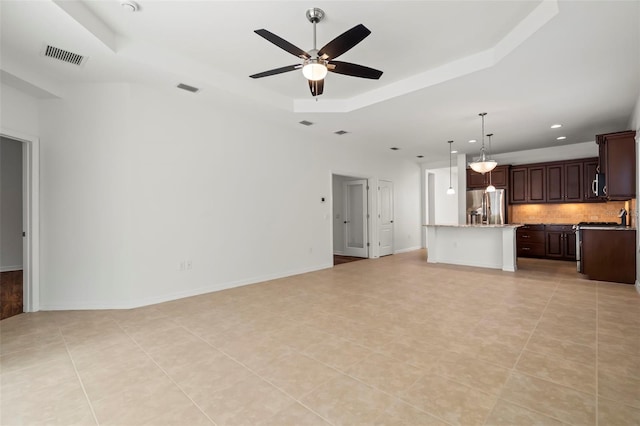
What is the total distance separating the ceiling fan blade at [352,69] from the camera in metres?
2.95

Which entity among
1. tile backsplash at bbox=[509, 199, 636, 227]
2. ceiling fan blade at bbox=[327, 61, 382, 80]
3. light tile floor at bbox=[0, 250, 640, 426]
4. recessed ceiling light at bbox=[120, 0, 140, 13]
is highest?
recessed ceiling light at bbox=[120, 0, 140, 13]

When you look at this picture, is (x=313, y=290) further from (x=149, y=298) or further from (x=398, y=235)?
(x=398, y=235)

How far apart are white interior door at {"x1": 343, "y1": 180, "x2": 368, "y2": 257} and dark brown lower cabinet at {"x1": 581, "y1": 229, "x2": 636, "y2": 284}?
460cm

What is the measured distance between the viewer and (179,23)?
314 cm

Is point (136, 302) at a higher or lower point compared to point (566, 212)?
lower

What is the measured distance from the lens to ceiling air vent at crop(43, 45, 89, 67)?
318 centimetres

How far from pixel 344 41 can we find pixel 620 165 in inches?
214

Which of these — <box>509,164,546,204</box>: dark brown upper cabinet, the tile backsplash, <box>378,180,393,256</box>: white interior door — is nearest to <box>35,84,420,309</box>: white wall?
<box>378,180,393,256</box>: white interior door

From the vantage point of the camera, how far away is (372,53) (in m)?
3.73

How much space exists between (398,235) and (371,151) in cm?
277

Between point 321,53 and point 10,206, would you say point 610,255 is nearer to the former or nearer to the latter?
point 321,53

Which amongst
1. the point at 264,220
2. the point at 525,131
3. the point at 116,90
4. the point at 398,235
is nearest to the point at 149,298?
the point at 264,220

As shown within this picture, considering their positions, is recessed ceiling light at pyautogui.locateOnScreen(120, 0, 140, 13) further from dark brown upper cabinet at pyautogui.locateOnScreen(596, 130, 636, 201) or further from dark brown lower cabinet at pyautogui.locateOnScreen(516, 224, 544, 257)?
dark brown lower cabinet at pyautogui.locateOnScreen(516, 224, 544, 257)

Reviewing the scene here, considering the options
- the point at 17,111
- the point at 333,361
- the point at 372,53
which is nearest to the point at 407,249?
the point at 372,53
